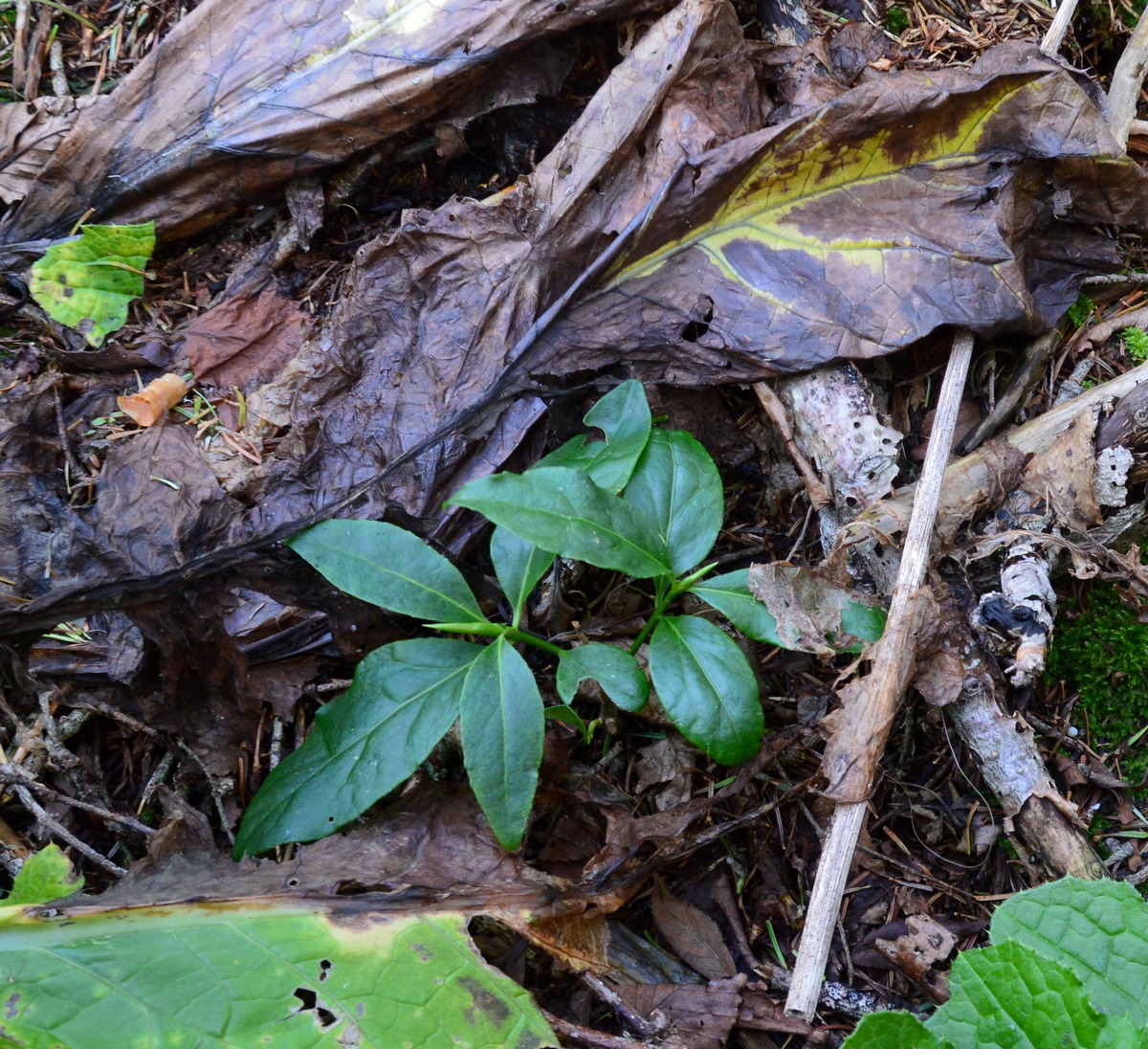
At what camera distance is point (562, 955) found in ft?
6.42

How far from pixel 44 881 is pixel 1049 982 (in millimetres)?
2208

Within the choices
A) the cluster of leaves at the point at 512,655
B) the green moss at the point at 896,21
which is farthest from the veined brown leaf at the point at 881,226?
the green moss at the point at 896,21

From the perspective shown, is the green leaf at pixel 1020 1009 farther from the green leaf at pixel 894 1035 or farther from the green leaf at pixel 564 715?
the green leaf at pixel 564 715

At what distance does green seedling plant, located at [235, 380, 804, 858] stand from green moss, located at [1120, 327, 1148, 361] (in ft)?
4.54

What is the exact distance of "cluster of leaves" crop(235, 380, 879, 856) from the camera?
1.87 meters

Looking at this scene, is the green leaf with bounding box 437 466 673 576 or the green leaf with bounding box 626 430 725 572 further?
the green leaf with bounding box 626 430 725 572

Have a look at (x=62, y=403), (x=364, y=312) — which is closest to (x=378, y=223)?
(x=364, y=312)

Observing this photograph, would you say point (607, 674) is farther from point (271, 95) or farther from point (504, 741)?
point (271, 95)

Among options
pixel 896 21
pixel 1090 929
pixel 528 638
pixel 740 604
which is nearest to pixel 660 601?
pixel 740 604

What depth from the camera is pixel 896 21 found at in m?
2.79

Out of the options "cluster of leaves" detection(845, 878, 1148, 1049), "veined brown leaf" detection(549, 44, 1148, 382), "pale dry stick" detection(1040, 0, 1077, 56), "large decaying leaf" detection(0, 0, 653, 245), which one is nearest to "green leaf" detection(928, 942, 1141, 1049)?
"cluster of leaves" detection(845, 878, 1148, 1049)

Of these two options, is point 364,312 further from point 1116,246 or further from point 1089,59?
point 1089,59

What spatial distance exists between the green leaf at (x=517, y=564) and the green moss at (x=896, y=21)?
217 cm

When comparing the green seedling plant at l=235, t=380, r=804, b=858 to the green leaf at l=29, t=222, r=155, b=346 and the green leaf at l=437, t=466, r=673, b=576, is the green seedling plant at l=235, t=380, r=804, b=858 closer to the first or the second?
the green leaf at l=437, t=466, r=673, b=576
